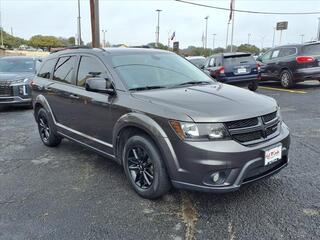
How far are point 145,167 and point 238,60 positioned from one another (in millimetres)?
9367

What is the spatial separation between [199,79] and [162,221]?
2064mm

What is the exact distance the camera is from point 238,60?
12180mm

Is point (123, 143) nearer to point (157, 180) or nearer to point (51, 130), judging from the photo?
point (157, 180)

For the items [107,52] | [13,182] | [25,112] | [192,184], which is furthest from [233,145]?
[25,112]

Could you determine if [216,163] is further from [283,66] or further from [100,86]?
[283,66]

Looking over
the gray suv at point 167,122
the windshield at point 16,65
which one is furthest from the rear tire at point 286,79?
the windshield at point 16,65

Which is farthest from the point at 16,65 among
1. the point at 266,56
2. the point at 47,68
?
the point at 266,56

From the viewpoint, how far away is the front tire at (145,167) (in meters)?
3.46

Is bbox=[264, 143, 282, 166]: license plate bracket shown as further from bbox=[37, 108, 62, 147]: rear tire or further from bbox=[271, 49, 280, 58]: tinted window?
bbox=[271, 49, 280, 58]: tinted window

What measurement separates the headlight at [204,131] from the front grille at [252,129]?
0.24 ft

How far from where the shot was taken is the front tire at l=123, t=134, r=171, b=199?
3.46m

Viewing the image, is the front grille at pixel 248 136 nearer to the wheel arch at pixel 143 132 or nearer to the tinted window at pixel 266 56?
the wheel arch at pixel 143 132

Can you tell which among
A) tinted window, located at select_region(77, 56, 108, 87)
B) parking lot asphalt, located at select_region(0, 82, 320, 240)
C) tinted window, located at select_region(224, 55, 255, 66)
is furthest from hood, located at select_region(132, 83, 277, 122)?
tinted window, located at select_region(224, 55, 255, 66)

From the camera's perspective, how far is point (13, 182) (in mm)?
4344
